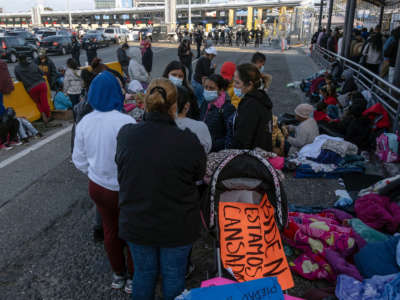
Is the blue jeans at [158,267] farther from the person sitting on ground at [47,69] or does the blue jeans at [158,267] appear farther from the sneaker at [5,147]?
the person sitting on ground at [47,69]

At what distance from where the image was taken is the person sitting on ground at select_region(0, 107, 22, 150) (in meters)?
7.08

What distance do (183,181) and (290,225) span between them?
1.88 m

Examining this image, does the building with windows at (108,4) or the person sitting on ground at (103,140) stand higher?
the building with windows at (108,4)

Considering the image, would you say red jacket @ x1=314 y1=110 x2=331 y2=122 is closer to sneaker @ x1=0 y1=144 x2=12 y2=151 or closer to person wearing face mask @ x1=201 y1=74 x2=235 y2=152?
person wearing face mask @ x1=201 y1=74 x2=235 y2=152

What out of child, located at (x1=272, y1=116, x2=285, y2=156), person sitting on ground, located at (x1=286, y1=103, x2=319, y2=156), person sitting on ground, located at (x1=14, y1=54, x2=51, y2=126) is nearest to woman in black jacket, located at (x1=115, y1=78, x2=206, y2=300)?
child, located at (x1=272, y1=116, x2=285, y2=156)

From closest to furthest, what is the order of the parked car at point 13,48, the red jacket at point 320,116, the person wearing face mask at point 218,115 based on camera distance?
1. the person wearing face mask at point 218,115
2. the red jacket at point 320,116
3. the parked car at point 13,48

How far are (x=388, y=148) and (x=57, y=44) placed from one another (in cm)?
2604

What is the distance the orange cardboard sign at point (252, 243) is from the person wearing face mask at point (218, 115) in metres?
1.32

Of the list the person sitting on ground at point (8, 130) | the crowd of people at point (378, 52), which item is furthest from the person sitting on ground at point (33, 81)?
the crowd of people at point (378, 52)

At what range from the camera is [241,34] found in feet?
125

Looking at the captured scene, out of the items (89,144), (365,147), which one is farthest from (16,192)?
(365,147)

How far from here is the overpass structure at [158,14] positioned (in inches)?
3533

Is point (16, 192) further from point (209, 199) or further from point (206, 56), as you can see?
point (206, 56)

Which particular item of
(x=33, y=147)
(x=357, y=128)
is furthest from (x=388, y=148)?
(x=33, y=147)
